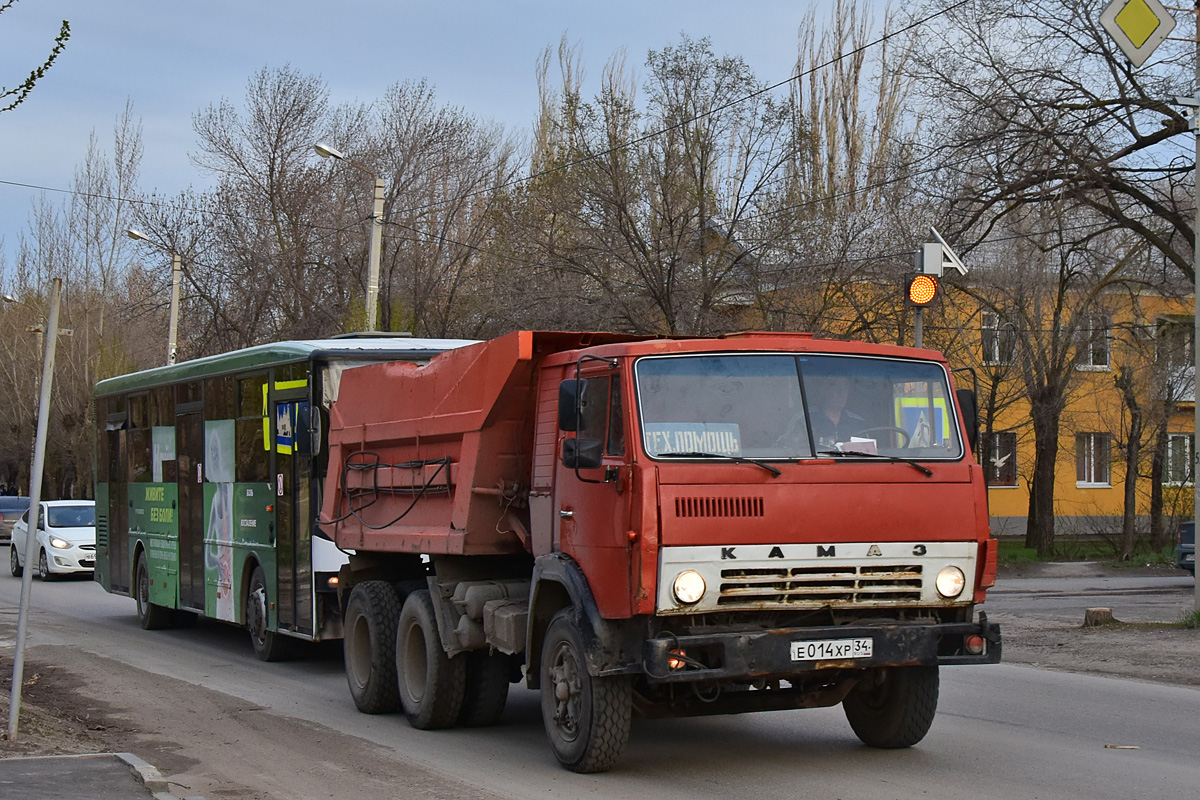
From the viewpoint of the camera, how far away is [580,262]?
28.4m

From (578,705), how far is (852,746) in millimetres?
2057

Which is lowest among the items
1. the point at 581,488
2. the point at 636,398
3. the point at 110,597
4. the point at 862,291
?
the point at 110,597

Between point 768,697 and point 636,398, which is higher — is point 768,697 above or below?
below

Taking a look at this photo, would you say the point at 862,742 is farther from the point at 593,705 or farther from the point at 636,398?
the point at 636,398

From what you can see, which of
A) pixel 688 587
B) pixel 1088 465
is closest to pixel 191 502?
pixel 688 587

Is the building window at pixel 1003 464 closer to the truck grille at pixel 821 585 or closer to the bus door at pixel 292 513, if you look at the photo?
the bus door at pixel 292 513

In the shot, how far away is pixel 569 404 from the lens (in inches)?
314

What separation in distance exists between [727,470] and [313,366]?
6.31 m

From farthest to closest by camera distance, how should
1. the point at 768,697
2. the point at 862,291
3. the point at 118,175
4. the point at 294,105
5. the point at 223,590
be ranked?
1. the point at 118,175
2. the point at 294,105
3. the point at 862,291
4. the point at 223,590
5. the point at 768,697

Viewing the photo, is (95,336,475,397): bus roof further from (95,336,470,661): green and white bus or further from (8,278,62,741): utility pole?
(8,278,62,741): utility pole

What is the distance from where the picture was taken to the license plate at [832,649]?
7.48 metres

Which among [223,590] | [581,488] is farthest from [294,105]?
[581,488]

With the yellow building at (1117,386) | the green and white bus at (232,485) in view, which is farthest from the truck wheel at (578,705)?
the yellow building at (1117,386)

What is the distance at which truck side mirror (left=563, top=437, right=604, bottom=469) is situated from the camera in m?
7.78
